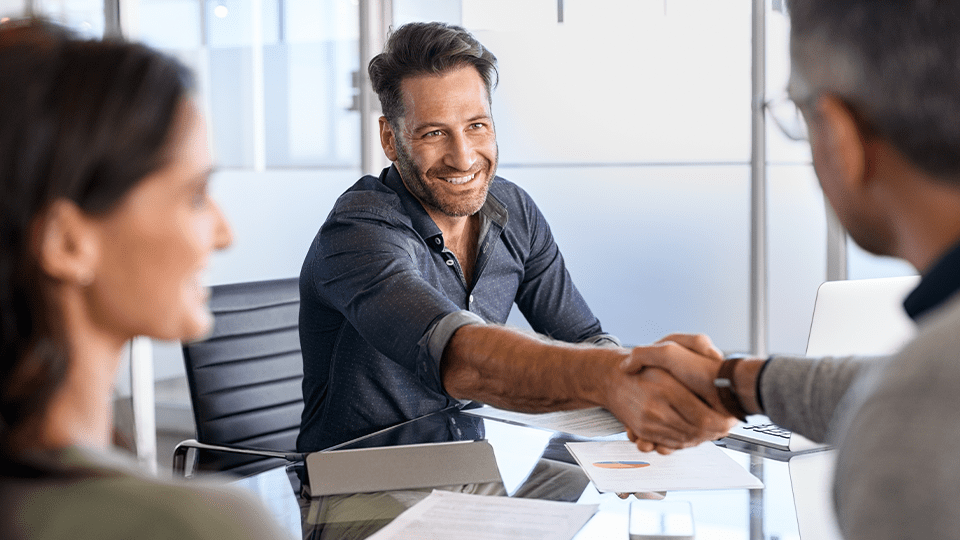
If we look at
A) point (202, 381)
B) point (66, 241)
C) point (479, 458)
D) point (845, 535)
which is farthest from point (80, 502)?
point (202, 381)

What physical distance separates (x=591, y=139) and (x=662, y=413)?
271 centimetres

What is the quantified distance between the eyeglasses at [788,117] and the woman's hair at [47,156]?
73 cm

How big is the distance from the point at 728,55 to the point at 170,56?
11.0ft

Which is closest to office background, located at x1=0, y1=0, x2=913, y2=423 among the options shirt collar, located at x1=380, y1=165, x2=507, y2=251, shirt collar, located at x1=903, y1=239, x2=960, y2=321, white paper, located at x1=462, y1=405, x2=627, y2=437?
shirt collar, located at x1=380, y1=165, x2=507, y2=251

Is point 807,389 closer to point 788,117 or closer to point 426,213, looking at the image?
point 788,117

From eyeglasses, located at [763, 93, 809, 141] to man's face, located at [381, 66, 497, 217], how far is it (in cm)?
109

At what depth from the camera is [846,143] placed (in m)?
0.87

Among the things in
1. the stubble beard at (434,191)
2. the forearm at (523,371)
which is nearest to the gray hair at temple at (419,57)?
the stubble beard at (434,191)

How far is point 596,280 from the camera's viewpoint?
4203 mm

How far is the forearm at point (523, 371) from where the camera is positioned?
1623mm

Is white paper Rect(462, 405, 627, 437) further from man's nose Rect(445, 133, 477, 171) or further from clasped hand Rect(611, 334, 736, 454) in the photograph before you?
man's nose Rect(445, 133, 477, 171)

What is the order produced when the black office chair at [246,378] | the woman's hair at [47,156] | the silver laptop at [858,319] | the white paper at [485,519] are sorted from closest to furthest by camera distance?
the woman's hair at [47,156], the white paper at [485,519], the silver laptop at [858,319], the black office chair at [246,378]

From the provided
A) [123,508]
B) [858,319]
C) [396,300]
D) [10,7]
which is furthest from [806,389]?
[10,7]

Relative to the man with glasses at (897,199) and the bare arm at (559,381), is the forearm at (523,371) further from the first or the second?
the man with glasses at (897,199)
